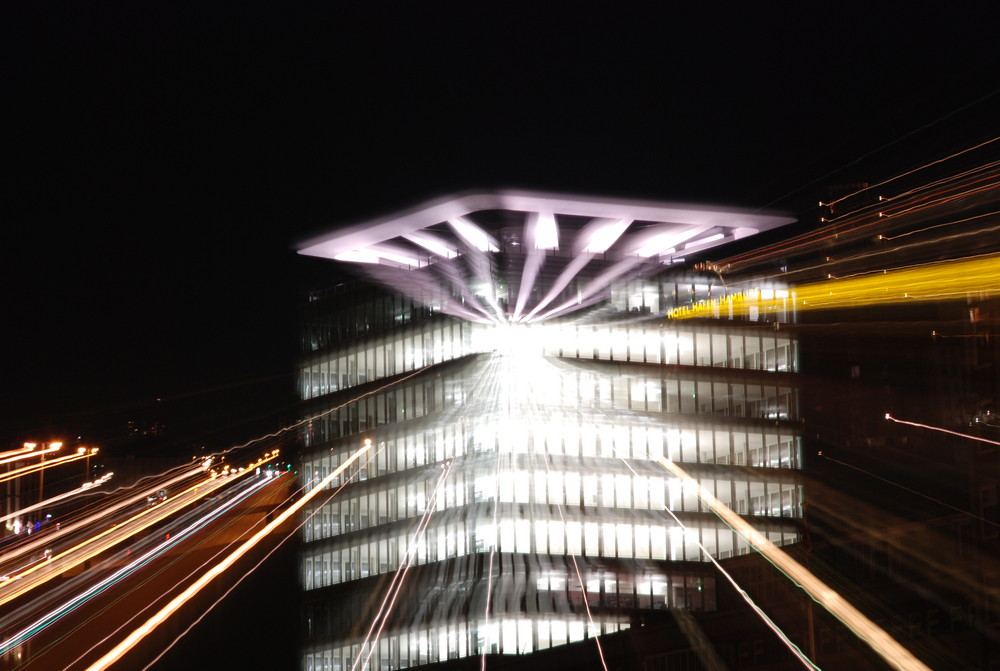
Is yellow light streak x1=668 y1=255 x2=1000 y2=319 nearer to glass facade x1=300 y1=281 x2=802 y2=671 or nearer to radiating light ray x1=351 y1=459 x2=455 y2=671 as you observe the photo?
glass facade x1=300 y1=281 x2=802 y2=671

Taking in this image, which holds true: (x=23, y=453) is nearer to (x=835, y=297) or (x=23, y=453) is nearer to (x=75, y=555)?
(x=75, y=555)

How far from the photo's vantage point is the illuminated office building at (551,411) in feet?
153

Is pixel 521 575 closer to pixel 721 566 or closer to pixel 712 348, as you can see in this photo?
pixel 721 566

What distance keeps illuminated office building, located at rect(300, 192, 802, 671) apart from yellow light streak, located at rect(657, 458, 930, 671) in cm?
82

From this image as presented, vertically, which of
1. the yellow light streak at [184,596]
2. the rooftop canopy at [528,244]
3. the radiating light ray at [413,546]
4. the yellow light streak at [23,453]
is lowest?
the radiating light ray at [413,546]

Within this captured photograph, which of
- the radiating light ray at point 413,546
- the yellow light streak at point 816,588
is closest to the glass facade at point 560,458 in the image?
the radiating light ray at point 413,546

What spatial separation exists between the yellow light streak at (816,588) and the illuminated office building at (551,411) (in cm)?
82

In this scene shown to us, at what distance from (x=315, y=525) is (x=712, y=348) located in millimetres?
29550

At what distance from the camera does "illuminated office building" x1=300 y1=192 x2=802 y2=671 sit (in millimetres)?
46781

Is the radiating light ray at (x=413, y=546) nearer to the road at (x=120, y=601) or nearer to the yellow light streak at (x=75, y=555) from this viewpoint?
the road at (x=120, y=601)

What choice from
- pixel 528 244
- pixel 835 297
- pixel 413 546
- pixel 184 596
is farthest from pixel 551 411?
pixel 184 596

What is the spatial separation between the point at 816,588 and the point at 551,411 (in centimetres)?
2150

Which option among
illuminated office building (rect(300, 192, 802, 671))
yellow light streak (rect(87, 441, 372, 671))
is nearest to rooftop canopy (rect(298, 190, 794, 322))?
illuminated office building (rect(300, 192, 802, 671))

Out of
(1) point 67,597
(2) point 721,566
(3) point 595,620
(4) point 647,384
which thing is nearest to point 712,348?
(4) point 647,384
